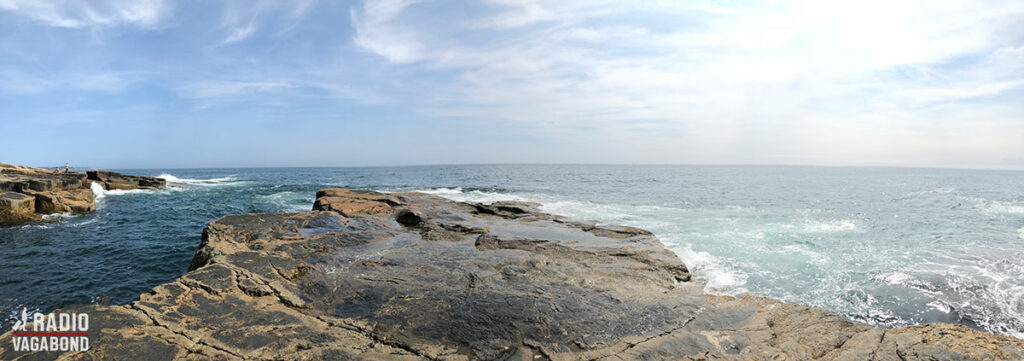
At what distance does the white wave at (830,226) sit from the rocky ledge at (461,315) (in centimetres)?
1038

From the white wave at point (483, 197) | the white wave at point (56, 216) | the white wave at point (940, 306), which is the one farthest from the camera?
the white wave at point (483, 197)

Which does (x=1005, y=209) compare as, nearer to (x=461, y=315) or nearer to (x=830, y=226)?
(x=830, y=226)

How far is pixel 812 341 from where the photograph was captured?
4.71 metres

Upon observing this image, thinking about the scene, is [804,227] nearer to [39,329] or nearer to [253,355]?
[253,355]

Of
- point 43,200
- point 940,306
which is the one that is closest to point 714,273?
point 940,306

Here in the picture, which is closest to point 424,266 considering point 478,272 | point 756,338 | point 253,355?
point 478,272

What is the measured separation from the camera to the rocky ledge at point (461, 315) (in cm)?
421

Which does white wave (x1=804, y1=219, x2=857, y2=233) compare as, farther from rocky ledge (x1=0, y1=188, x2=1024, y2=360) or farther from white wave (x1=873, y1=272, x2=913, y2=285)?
rocky ledge (x1=0, y1=188, x2=1024, y2=360)

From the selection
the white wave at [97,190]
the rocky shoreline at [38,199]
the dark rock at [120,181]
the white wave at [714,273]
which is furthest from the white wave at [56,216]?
the white wave at [714,273]

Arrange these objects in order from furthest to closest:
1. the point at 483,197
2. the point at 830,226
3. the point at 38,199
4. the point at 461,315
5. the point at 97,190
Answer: the point at 483,197 < the point at 97,190 < the point at 38,199 < the point at 830,226 < the point at 461,315

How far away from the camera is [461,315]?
5.16 m

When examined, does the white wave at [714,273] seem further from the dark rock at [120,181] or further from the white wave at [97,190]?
the dark rock at [120,181]

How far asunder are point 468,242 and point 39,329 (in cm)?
660

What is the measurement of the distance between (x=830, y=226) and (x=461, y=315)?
16.9m
